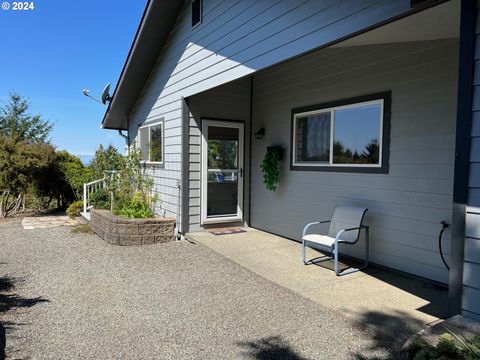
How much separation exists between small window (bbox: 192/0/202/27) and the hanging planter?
8.58 feet

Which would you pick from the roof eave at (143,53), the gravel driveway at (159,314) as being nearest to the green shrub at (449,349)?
the gravel driveway at (159,314)

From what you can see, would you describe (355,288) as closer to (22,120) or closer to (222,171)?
(222,171)

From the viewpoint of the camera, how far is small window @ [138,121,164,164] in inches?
289

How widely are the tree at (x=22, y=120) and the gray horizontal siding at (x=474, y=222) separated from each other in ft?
76.9

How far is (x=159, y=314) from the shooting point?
3113mm

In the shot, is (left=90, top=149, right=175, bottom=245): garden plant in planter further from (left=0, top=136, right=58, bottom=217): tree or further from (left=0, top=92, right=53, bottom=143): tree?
(left=0, top=92, right=53, bottom=143): tree

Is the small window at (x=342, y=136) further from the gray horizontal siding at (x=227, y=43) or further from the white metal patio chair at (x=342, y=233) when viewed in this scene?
the gray horizontal siding at (x=227, y=43)

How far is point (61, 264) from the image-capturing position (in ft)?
15.4

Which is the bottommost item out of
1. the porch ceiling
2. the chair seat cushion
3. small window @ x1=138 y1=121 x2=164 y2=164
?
the chair seat cushion

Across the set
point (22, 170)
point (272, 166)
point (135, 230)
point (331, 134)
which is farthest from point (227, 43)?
point (22, 170)

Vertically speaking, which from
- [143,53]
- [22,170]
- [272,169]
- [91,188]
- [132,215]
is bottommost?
[132,215]

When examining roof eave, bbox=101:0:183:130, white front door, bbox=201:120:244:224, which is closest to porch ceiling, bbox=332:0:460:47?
white front door, bbox=201:120:244:224

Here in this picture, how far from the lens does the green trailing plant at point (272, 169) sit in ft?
19.7

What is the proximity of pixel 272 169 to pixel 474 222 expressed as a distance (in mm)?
4057
